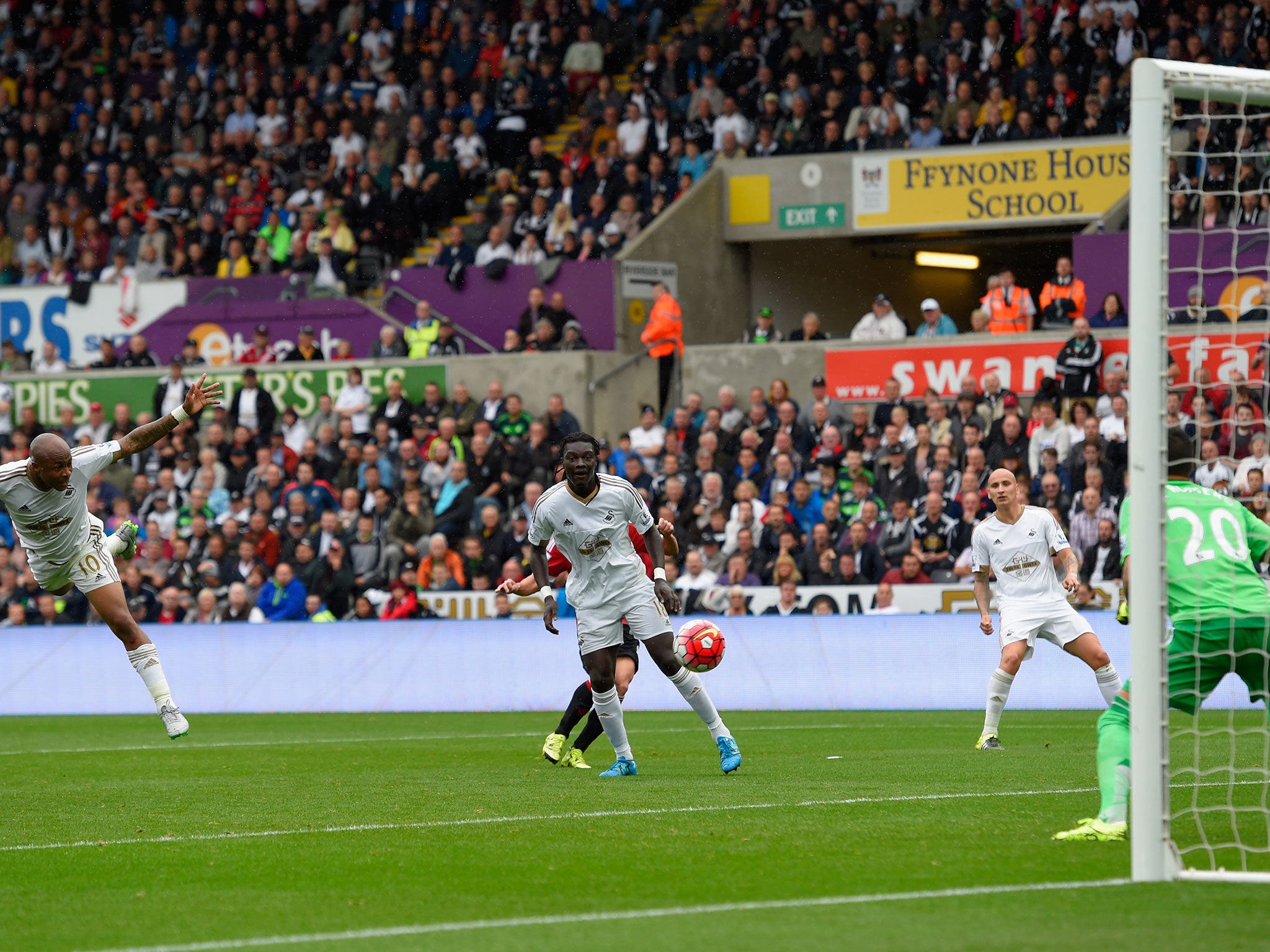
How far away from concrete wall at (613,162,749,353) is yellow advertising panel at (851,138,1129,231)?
2.36m

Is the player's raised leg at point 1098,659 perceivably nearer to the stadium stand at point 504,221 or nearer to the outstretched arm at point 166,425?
the stadium stand at point 504,221

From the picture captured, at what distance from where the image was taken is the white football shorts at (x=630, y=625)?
11625 mm

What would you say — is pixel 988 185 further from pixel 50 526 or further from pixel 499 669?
pixel 50 526

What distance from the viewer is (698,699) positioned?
11.7m

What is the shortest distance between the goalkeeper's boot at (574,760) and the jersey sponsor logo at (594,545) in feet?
5.37

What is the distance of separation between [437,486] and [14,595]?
5.87 meters

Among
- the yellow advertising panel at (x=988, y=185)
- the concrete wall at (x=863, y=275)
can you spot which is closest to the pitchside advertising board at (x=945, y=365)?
the yellow advertising panel at (x=988, y=185)

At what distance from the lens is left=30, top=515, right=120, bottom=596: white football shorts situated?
1234 centimetres

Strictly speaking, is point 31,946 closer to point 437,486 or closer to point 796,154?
point 437,486

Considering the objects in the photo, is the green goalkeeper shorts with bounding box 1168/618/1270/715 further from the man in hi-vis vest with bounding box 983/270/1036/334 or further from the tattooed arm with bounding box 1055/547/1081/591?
the man in hi-vis vest with bounding box 983/270/1036/334

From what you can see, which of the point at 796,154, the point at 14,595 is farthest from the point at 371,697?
the point at 796,154

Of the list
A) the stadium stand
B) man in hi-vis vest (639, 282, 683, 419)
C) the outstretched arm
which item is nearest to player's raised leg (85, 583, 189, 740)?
the outstretched arm

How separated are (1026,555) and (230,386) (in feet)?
55.5

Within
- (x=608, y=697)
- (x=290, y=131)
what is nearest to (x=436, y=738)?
(x=608, y=697)
